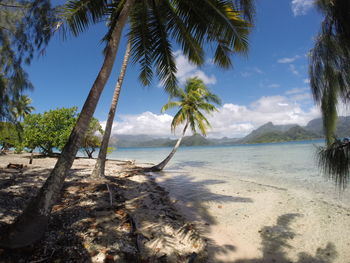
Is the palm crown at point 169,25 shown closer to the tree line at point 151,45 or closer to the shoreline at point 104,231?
the tree line at point 151,45

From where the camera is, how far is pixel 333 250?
108 inches

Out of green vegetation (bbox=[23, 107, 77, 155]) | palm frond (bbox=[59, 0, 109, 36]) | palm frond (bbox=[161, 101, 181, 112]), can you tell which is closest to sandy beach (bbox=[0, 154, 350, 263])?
palm frond (bbox=[59, 0, 109, 36])

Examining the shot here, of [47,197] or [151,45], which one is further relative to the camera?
[151,45]

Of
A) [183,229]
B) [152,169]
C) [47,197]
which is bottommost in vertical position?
[152,169]

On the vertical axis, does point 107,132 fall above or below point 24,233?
above

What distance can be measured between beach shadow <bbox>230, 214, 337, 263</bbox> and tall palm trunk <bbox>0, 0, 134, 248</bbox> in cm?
279

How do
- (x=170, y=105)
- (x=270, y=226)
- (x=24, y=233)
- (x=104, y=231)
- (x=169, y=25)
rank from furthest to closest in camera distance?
1. (x=170, y=105)
2. (x=169, y=25)
3. (x=270, y=226)
4. (x=104, y=231)
5. (x=24, y=233)

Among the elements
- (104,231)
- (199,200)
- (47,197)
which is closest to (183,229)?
(104,231)

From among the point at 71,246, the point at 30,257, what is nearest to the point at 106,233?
the point at 71,246

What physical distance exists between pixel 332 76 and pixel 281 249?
9.14ft

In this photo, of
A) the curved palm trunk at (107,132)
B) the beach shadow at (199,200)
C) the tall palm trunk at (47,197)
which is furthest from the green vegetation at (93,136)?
the tall palm trunk at (47,197)

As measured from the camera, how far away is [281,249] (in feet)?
8.96

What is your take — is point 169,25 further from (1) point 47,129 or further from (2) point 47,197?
→ (1) point 47,129

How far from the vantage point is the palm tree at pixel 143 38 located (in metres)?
2.09
